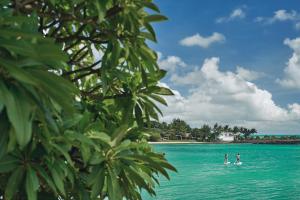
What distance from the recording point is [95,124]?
7.23 ft

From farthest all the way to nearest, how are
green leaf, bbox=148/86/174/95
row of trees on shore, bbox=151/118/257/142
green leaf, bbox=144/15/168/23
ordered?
row of trees on shore, bbox=151/118/257/142 → green leaf, bbox=148/86/174/95 → green leaf, bbox=144/15/168/23

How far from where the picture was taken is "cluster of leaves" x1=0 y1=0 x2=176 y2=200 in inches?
49.7

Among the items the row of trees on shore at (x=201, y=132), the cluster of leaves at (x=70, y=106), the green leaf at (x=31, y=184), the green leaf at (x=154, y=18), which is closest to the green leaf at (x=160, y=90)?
the cluster of leaves at (x=70, y=106)

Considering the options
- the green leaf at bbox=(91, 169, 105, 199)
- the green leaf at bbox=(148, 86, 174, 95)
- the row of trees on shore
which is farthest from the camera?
the row of trees on shore

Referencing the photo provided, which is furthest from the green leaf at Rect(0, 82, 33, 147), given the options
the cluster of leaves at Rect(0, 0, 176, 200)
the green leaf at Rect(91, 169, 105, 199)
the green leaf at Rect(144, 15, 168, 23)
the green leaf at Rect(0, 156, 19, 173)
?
the green leaf at Rect(144, 15, 168, 23)

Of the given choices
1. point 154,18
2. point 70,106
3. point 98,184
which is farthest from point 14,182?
point 154,18

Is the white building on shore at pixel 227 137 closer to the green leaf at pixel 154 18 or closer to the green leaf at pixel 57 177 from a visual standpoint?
the green leaf at pixel 154 18

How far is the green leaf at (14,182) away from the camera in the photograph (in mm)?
1777

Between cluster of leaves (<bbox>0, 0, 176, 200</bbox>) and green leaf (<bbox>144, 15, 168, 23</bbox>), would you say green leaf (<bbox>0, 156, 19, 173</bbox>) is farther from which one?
green leaf (<bbox>144, 15, 168, 23</bbox>)

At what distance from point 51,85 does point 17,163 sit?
716 mm

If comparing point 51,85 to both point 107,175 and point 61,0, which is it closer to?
point 107,175

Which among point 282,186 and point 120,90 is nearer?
point 120,90

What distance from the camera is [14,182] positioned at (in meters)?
1.79

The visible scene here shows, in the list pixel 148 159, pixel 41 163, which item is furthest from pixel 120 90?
pixel 41 163
